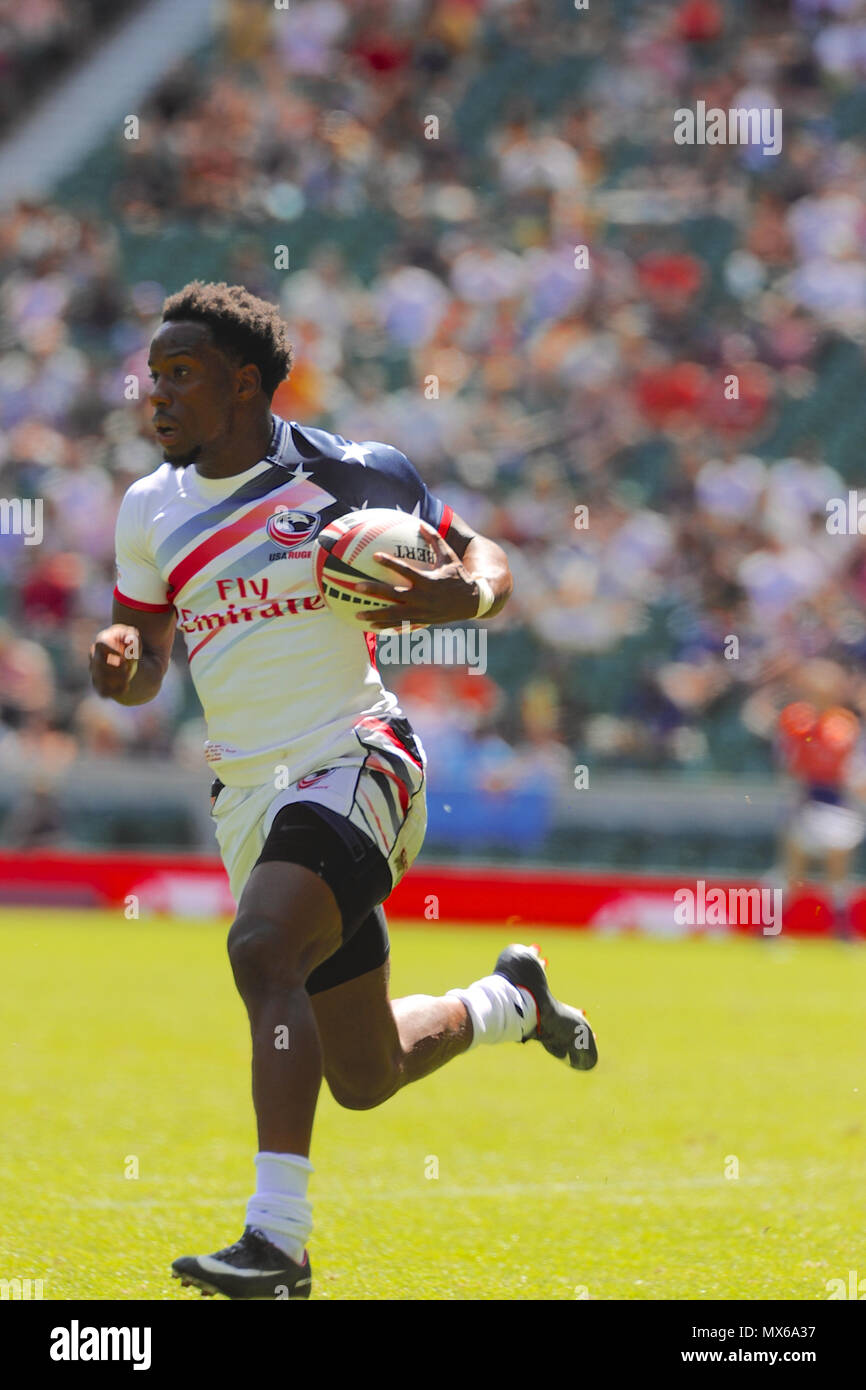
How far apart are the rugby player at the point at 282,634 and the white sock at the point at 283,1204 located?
513 mm

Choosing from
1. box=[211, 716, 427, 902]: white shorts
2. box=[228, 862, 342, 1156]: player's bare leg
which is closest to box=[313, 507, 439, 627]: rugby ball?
box=[211, 716, 427, 902]: white shorts

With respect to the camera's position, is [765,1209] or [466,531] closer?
[466,531]

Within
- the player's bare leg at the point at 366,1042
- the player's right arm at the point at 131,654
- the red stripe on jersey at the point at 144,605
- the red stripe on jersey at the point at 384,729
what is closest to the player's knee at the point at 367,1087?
the player's bare leg at the point at 366,1042

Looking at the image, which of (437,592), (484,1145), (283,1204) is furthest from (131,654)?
(484,1145)

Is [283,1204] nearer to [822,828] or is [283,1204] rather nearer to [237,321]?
[237,321]

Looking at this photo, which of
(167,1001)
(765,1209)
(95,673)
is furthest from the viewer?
(167,1001)

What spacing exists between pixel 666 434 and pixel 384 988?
13.2 metres

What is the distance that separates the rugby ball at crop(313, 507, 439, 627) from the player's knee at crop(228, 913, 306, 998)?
0.87m

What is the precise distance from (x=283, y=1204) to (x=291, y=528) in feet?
5.69

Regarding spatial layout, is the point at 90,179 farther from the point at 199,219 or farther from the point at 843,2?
the point at 843,2

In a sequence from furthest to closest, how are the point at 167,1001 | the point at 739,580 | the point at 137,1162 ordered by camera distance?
the point at 739,580
the point at 167,1001
the point at 137,1162

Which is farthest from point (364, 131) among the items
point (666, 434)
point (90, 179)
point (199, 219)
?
point (666, 434)

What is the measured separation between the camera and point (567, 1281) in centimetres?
534

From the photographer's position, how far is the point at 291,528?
532cm
